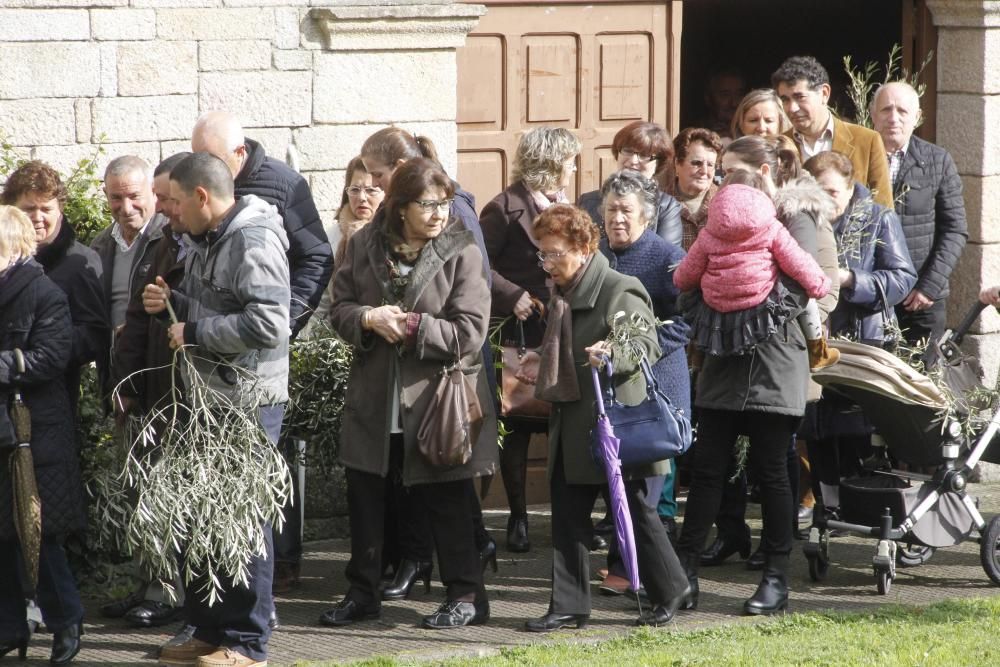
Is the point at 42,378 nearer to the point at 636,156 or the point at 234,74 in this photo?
the point at 234,74

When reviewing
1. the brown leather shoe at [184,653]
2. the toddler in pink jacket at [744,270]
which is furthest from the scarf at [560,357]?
the brown leather shoe at [184,653]

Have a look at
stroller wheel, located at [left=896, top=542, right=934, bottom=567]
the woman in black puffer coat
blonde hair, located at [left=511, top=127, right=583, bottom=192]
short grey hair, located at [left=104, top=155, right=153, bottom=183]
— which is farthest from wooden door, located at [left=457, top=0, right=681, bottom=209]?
the woman in black puffer coat

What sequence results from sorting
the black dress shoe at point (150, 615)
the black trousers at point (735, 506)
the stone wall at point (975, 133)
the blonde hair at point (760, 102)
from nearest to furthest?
the black dress shoe at point (150, 615) → the black trousers at point (735, 506) → the blonde hair at point (760, 102) → the stone wall at point (975, 133)

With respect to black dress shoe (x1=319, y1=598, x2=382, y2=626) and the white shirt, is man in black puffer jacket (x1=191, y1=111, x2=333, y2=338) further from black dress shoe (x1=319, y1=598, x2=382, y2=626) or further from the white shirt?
the white shirt

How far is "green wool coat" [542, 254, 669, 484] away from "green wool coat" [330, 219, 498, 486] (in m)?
0.36

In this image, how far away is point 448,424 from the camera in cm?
596

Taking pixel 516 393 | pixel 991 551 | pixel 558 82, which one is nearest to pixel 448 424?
pixel 516 393

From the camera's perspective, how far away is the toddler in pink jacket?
239 inches

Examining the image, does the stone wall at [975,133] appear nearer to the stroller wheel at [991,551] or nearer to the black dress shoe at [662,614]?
the stroller wheel at [991,551]

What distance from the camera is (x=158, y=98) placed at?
24.3 ft

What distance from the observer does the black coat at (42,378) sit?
5594mm

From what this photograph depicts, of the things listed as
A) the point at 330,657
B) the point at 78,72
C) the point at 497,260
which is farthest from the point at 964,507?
the point at 78,72

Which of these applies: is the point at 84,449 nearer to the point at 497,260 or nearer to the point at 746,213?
the point at 497,260

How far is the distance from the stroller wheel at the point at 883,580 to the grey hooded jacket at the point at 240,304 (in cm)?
273
